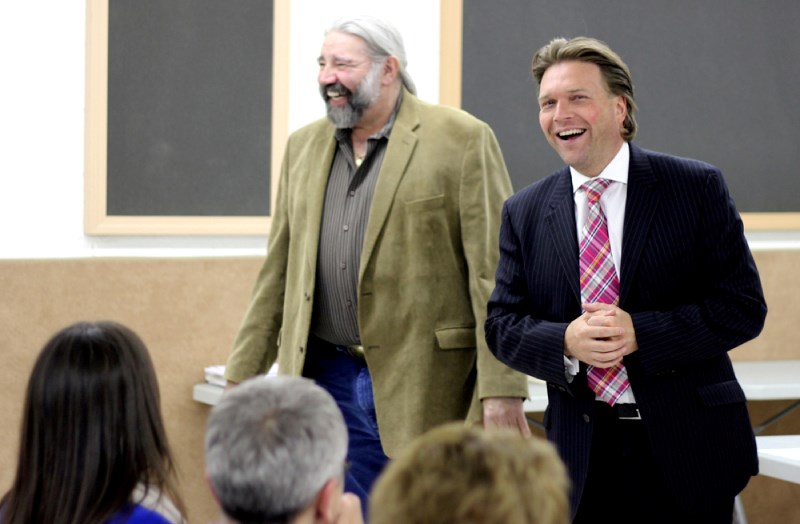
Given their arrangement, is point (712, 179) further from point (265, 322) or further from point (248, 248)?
point (248, 248)

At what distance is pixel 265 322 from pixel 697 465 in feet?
4.44

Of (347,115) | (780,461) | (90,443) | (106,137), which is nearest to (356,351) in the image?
(347,115)

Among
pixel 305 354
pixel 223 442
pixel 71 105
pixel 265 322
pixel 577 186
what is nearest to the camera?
pixel 223 442

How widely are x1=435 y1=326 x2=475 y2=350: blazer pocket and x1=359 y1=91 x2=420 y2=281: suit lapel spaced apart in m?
0.25

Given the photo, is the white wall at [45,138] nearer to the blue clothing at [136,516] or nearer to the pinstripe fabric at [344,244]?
the pinstripe fabric at [344,244]

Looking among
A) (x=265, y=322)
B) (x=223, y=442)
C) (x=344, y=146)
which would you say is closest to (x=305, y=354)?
(x=265, y=322)

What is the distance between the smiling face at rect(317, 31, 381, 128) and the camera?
3189 mm

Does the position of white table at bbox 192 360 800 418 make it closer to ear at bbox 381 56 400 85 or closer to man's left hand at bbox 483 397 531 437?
man's left hand at bbox 483 397 531 437

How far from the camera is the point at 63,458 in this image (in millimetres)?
2064

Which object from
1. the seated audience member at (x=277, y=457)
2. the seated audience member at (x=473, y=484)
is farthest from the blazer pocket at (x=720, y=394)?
the seated audience member at (x=473, y=484)

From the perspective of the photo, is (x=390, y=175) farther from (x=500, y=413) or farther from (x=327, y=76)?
(x=500, y=413)

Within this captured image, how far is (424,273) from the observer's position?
314 cm

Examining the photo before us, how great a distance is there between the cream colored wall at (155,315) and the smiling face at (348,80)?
159cm

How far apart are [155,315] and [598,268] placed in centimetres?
239
